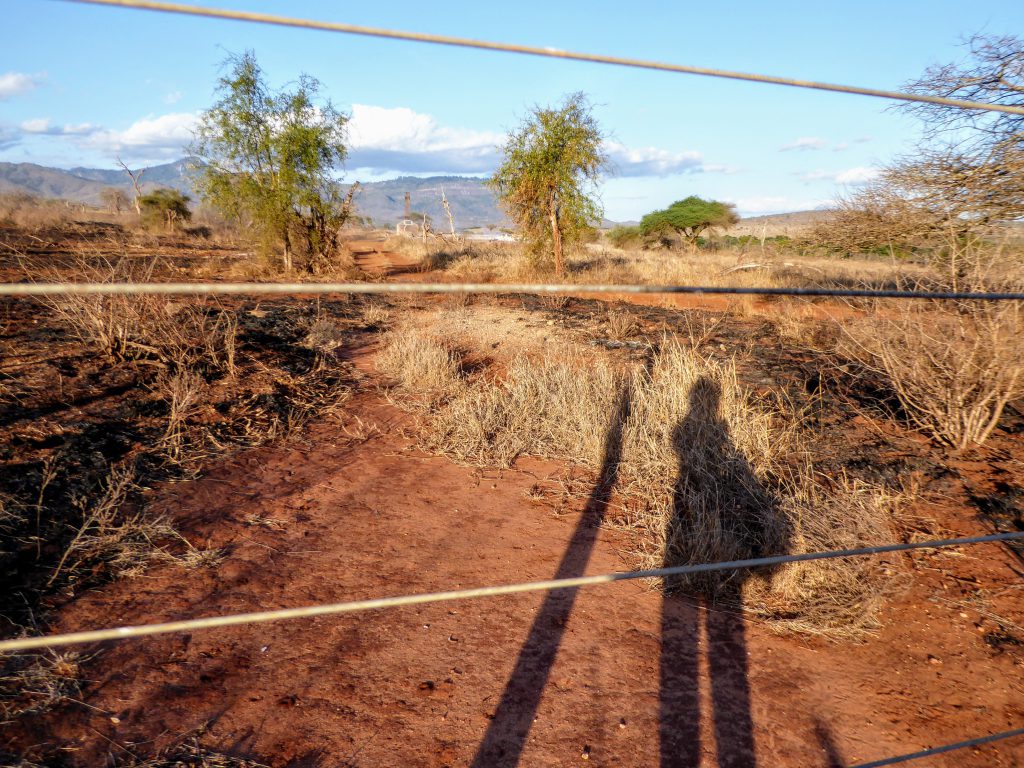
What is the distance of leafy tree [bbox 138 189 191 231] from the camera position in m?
26.1

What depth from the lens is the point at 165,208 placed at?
88.2 ft

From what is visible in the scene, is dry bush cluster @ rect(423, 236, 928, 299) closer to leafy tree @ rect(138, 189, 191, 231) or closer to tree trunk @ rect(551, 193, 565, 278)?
tree trunk @ rect(551, 193, 565, 278)

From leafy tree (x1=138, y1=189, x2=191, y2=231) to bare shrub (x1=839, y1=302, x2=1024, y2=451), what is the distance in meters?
28.2

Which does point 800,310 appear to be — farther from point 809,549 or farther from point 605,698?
point 605,698

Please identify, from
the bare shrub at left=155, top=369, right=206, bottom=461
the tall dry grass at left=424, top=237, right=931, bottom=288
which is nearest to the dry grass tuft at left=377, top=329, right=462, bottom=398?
the bare shrub at left=155, top=369, right=206, bottom=461

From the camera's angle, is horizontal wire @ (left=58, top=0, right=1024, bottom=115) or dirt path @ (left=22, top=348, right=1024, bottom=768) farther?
dirt path @ (left=22, top=348, right=1024, bottom=768)

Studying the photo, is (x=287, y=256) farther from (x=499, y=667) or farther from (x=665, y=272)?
(x=499, y=667)

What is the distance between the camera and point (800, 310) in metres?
10.9

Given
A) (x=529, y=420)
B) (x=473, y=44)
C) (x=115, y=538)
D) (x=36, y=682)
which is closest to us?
(x=473, y=44)

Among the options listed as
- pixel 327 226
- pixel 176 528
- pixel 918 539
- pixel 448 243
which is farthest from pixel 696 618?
pixel 448 243

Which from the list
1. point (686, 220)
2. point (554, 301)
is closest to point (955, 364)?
point (554, 301)

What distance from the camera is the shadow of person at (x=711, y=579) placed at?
2.44 metres

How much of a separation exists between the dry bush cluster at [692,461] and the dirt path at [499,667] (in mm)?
239

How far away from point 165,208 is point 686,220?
25.3 m
